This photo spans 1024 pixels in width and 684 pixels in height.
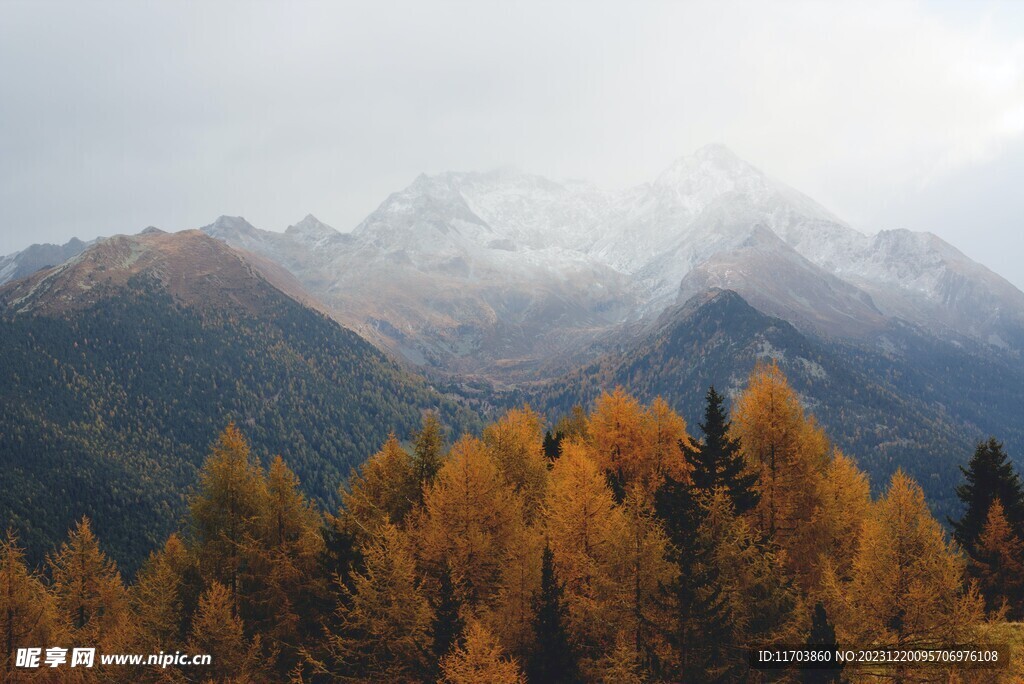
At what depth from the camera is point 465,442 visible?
4175 centimetres

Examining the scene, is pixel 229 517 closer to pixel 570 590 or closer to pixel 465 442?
pixel 465 442

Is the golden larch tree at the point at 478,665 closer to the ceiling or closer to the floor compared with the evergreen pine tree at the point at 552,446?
closer to the floor

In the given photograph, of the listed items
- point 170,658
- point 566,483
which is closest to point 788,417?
point 566,483

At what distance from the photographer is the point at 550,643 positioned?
105 feet

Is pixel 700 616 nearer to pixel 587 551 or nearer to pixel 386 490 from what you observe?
pixel 587 551

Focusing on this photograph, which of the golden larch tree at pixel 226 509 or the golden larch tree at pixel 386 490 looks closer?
the golden larch tree at pixel 226 509

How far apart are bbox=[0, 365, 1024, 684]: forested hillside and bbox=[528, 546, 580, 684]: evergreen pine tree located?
0.10m

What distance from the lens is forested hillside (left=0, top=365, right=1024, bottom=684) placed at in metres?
32.0

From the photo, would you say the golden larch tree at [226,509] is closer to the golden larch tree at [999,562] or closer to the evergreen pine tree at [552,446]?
the evergreen pine tree at [552,446]

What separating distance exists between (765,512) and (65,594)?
74.5 m

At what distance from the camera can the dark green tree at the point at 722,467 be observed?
1475 inches

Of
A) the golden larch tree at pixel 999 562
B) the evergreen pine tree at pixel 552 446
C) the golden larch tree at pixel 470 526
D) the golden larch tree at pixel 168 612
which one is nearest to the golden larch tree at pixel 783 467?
the golden larch tree at pixel 470 526

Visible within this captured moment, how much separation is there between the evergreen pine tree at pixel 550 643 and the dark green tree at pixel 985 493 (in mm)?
34002

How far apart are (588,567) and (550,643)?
4.34m
